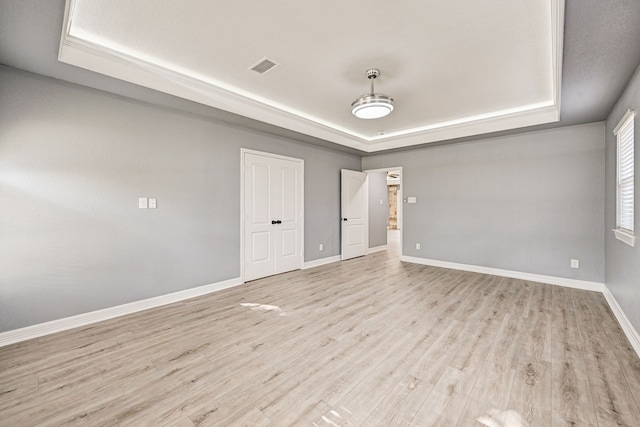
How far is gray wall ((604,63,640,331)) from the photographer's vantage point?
8.23 feet

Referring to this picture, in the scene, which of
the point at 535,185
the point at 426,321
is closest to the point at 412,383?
the point at 426,321

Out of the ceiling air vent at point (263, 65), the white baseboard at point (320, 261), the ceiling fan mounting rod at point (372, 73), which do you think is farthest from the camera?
the white baseboard at point (320, 261)

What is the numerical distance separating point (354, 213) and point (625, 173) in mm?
4479

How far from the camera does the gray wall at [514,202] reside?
416cm

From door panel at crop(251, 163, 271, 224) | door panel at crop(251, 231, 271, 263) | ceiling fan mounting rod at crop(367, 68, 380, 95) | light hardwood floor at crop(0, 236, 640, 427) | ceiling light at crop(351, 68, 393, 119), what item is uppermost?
ceiling fan mounting rod at crop(367, 68, 380, 95)

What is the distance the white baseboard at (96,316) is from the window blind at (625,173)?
5105mm

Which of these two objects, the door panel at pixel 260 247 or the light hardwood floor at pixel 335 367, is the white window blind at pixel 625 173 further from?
the door panel at pixel 260 247

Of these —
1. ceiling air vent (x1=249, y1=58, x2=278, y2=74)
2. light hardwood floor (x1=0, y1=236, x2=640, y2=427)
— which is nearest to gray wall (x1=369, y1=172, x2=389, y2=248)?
light hardwood floor (x1=0, y1=236, x2=640, y2=427)

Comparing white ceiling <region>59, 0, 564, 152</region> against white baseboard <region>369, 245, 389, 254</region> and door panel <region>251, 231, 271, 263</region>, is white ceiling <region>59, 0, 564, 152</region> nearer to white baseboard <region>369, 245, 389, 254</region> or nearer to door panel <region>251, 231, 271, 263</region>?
door panel <region>251, 231, 271, 263</region>

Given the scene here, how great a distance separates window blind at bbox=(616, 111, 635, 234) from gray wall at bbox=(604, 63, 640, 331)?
168mm

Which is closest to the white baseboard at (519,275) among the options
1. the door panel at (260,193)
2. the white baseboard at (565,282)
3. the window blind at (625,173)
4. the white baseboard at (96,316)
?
the white baseboard at (565,282)

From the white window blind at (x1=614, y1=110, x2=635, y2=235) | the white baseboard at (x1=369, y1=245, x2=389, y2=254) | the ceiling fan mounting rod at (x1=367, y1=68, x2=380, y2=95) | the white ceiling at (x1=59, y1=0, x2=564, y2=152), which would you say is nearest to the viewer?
the white ceiling at (x1=59, y1=0, x2=564, y2=152)

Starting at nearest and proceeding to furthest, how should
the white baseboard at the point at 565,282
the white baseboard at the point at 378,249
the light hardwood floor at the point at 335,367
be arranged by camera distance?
1. the light hardwood floor at the point at 335,367
2. the white baseboard at the point at 565,282
3. the white baseboard at the point at 378,249

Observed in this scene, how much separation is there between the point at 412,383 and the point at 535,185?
431cm
